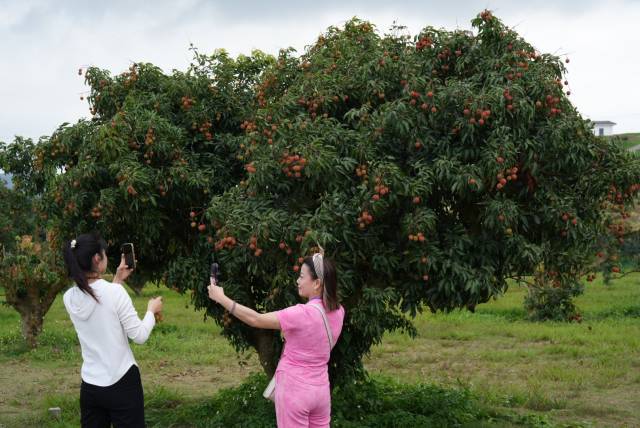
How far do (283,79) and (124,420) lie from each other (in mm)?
4715

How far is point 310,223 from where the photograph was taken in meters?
6.40

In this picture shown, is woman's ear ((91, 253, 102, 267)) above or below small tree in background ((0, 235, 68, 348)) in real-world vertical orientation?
above

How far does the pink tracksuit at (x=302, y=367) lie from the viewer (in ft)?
15.4

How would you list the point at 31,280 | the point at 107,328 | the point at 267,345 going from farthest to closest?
the point at 31,280, the point at 267,345, the point at 107,328

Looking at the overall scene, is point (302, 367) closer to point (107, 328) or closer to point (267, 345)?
point (107, 328)

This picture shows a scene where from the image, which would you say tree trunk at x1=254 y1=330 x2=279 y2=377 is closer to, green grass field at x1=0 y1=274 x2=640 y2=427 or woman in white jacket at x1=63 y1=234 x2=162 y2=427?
green grass field at x1=0 y1=274 x2=640 y2=427

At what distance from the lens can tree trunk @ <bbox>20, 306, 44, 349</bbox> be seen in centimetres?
1568

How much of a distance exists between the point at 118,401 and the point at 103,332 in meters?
0.42

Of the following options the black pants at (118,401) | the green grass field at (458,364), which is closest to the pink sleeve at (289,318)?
the black pants at (118,401)

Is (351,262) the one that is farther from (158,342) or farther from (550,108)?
(158,342)

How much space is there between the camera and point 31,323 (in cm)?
1569

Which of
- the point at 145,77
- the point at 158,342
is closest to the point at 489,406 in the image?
the point at 145,77

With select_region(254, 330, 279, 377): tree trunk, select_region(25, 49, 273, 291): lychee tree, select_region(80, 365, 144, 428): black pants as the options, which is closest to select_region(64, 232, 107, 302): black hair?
select_region(80, 365, 144, 428): black pants

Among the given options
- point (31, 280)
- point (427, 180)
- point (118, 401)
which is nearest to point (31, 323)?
point (31, 280)
